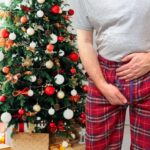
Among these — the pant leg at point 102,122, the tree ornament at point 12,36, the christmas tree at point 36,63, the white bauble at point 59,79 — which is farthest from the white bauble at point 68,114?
the pant leg at point 102,122

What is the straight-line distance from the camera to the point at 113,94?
3.70 feet

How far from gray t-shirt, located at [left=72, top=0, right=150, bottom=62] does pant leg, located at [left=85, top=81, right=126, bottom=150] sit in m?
0.19

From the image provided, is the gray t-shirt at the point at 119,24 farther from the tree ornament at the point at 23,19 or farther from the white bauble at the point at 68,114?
the white bauble at the point at 68,114

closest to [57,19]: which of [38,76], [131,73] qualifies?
[38,76]

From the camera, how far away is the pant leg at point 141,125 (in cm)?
113

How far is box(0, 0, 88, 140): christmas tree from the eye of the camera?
6.23 feet

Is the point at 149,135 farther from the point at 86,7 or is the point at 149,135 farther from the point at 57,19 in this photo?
the point at 57,19

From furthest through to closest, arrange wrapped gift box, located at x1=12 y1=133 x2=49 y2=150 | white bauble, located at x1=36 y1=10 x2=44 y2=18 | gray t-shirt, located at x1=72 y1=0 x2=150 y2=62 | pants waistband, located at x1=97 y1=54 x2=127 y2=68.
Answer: wrapped gift box, located at x1=12 y1=133 x2=49 y2=150 < white bauble, located at x1=36 y1=10 x2=44 y2=18 < pants waistband, located at x1=97 y1=54 x2=127 y2=68 < gray t-shirt, located at x1=72 y1=0 x2=150 y2=62

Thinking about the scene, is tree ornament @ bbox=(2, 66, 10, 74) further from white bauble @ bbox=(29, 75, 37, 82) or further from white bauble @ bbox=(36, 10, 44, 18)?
white bauble @ bbox=(36, 10, 44, 18)

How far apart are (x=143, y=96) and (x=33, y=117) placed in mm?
1020

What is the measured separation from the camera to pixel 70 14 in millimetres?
2014

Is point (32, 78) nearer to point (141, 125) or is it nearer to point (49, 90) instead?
point (49, 90)

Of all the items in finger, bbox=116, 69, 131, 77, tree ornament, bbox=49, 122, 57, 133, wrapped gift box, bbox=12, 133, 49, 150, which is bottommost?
wrapped gift box, bbox=12, 133, 49, 150

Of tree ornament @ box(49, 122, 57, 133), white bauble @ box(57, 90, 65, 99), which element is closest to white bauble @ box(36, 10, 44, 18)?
white bauble @ box(57, 90, 65, 99)
